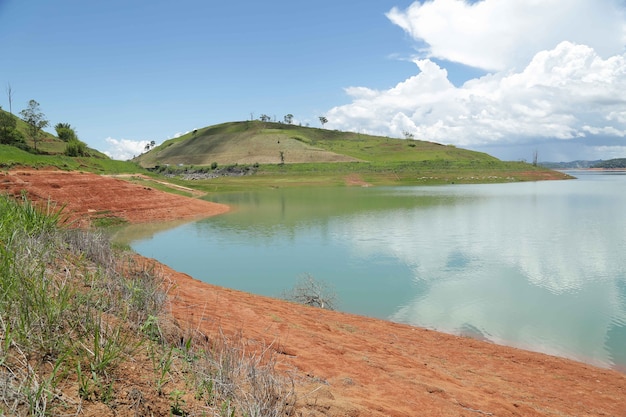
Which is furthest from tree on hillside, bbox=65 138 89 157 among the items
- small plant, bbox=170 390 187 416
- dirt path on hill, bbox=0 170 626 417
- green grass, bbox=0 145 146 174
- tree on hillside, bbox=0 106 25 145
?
small plant, bbox=170 390 187 416

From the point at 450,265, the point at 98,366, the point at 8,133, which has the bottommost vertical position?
the point at 450,265

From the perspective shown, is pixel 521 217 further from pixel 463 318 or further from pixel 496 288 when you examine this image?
pixel 463 318

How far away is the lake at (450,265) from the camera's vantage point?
40.4ft

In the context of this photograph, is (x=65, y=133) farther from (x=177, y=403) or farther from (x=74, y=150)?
(x=177, y=403)

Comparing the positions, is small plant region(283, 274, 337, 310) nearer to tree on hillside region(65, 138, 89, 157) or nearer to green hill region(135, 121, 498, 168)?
tree on hillside region(65, 138, 89, 157)

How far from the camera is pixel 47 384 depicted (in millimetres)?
3143

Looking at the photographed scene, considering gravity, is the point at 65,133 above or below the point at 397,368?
above

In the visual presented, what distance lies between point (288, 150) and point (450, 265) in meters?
132

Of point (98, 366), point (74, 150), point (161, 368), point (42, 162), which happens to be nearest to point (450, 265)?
point (161, 368)

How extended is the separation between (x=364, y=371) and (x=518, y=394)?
10.1ft

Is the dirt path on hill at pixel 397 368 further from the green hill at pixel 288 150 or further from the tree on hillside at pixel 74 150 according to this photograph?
the green hill at pixel 288 150

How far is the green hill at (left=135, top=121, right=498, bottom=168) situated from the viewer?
13962 cm

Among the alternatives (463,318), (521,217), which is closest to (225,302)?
(463,318)

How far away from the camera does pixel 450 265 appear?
1919cm
